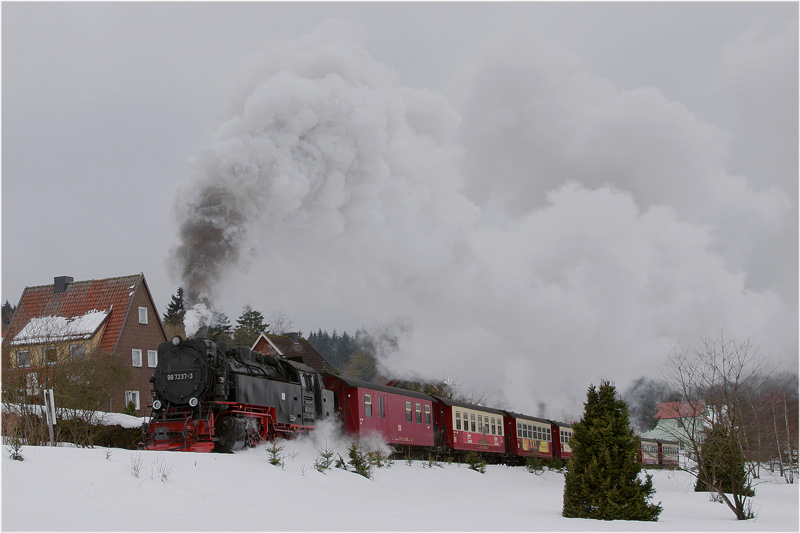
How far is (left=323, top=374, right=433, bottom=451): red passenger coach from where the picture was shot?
70.2ft

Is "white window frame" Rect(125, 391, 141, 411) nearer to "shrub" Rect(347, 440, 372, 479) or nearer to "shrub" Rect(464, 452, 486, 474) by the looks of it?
"shrub" Rect(464, 452, 486, 474)

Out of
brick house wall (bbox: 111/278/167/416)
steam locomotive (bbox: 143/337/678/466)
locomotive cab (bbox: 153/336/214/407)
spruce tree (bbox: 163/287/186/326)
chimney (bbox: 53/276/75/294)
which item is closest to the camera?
steam locomotive (bbox: 143/337/678/466)

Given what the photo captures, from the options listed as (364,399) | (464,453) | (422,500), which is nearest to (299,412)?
(364,399)

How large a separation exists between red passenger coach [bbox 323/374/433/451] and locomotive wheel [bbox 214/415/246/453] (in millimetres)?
5200

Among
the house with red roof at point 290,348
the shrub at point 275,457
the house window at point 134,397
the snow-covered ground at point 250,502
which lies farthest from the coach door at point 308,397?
the house with red roof at point 290,348

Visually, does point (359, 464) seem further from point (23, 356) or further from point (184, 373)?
point (23, 356)

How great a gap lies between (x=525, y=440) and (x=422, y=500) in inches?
601

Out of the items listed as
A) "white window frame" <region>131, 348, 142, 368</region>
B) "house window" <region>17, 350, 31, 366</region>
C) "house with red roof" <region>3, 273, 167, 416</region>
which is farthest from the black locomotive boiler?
"white window frame" <region>131, 348, 142, 368</region>

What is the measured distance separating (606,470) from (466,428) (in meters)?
14.1

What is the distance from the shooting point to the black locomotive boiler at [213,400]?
1625 centimetres

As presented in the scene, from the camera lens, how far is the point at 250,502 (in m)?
11.7

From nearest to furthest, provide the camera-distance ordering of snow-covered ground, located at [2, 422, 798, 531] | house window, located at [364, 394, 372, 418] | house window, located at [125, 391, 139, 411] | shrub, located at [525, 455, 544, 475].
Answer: snow-covered ground, located at [2, 422, 798, 531], house window, located at [364, 394, 372, 418], shrub, located at [525, 455, 544, 475], house window, located at [125, 391, 139, 411]

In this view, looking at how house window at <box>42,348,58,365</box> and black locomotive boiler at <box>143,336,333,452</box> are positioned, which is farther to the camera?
house window at <box>42,348,58,365</box>

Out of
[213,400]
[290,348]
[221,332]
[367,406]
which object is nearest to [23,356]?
[213,400]
